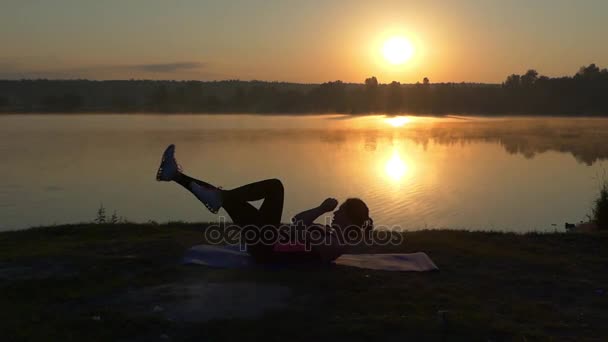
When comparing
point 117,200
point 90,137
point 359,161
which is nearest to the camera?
point 117,200

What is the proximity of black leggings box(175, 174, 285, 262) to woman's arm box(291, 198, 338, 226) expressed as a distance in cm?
26

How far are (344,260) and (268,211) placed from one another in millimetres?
1107

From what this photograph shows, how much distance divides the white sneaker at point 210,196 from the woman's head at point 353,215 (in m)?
1.25

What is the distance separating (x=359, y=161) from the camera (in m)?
26.6

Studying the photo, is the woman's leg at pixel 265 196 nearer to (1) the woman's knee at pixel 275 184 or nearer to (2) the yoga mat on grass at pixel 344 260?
(1) the woman's knee at pixel 275 184

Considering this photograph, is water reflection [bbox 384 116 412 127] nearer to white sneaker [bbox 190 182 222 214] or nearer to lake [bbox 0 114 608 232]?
lake [bbox 0 114 608 232]

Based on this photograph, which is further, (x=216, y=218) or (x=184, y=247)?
(x=216, y=218)

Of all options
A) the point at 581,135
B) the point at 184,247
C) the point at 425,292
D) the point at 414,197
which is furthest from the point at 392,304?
the point at 581,135

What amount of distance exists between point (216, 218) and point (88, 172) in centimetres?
1030

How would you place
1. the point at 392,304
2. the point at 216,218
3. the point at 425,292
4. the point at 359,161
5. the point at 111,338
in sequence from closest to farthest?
the point at 111,338 < the point at 392,304 < the point at 425,292 < the point at 216,218 < the point at 359,161

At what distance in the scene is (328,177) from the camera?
21.5 meters

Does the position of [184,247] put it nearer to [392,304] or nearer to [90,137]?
[392,304]

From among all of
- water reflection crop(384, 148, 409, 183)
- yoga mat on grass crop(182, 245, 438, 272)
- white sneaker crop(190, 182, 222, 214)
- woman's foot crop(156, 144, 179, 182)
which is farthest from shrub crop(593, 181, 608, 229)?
water reflection crop(384, 148, 409, 183)

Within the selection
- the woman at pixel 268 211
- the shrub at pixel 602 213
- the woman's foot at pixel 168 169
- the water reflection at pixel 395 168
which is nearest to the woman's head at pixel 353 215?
the woman at pixel 268 211
